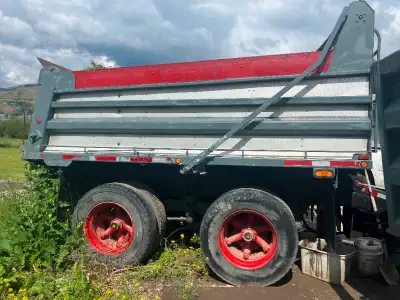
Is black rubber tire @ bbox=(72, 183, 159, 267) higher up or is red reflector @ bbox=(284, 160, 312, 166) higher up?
red reflector @ bbox=(284, 160, 312, 166)

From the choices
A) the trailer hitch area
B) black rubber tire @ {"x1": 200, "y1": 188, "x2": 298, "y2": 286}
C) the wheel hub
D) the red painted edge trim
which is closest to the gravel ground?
black rubber tire @ {"x1": 200, "y1": 188, "x2": 298, "y2": 286}

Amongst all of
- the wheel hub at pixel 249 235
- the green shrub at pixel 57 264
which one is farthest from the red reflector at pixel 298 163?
the green shrub at pixel 57 264

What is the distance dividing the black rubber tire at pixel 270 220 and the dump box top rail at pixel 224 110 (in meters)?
0.40

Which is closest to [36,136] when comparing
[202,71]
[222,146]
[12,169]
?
[202,71]

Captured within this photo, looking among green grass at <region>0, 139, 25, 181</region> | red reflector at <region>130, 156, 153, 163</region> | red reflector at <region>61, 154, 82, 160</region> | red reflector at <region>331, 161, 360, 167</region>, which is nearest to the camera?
red reflector at <region>331, 161, 360, 167</region>

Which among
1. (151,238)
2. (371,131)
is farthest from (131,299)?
(371,131)

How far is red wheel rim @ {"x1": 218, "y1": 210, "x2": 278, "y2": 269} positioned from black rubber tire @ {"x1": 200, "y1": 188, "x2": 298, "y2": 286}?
56 mm

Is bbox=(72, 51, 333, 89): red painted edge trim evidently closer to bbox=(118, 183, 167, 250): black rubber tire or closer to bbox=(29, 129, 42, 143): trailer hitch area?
bbox=(29, 129, 42, 143): trailer hitch area

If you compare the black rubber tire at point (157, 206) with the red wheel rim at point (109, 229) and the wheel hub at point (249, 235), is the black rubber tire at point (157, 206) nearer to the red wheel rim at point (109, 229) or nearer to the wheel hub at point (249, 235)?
the red wheel rim at point (109, 229)

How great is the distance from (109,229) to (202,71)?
7.34ft

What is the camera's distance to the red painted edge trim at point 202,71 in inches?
163

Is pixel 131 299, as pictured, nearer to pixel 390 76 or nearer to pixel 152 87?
pixel 152 87

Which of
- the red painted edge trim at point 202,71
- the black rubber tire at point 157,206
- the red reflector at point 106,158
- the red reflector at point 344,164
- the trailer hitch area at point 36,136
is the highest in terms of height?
the red painted edge trim at point 202,71

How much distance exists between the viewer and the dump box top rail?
3.97m
